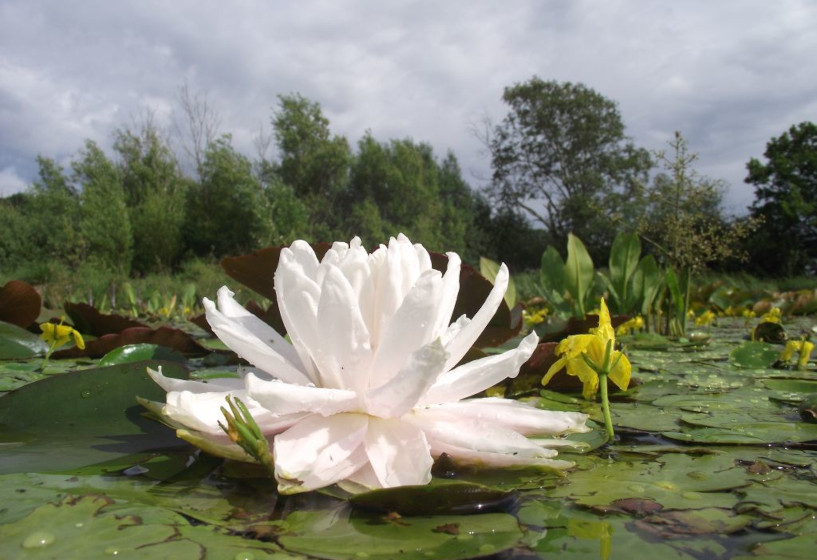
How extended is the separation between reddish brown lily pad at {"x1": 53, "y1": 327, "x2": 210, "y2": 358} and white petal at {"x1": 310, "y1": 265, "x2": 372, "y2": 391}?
1096 millimetres

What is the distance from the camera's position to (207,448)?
21.9 inches

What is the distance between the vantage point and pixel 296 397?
510mm

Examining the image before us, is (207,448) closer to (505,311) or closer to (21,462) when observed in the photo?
→ (21,462)

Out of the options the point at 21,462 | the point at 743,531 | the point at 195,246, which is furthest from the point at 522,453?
the point at 195,246

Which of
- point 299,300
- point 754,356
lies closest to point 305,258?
point 299,300

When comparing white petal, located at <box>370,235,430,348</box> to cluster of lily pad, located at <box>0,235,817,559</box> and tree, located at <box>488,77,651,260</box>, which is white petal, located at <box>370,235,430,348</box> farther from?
tree, located at <box>488,77,651,260</box>

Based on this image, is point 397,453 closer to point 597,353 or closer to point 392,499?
point 392,499

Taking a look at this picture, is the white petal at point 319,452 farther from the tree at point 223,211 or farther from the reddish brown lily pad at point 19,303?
the tree at point 223,211

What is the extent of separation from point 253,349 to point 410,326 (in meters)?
0.20

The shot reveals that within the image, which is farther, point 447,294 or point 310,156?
point 310,156

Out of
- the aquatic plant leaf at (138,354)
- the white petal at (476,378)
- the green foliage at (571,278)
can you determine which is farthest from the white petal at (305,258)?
the green foliage at (571,278)

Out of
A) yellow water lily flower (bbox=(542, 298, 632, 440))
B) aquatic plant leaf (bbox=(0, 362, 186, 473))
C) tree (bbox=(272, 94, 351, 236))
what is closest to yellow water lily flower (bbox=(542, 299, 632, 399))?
yellow water lily flower (bbox=(542, 298, 632, 440))

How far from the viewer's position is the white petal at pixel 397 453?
0.52 metres

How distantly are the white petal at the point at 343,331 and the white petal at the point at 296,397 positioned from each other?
0.10 feet
